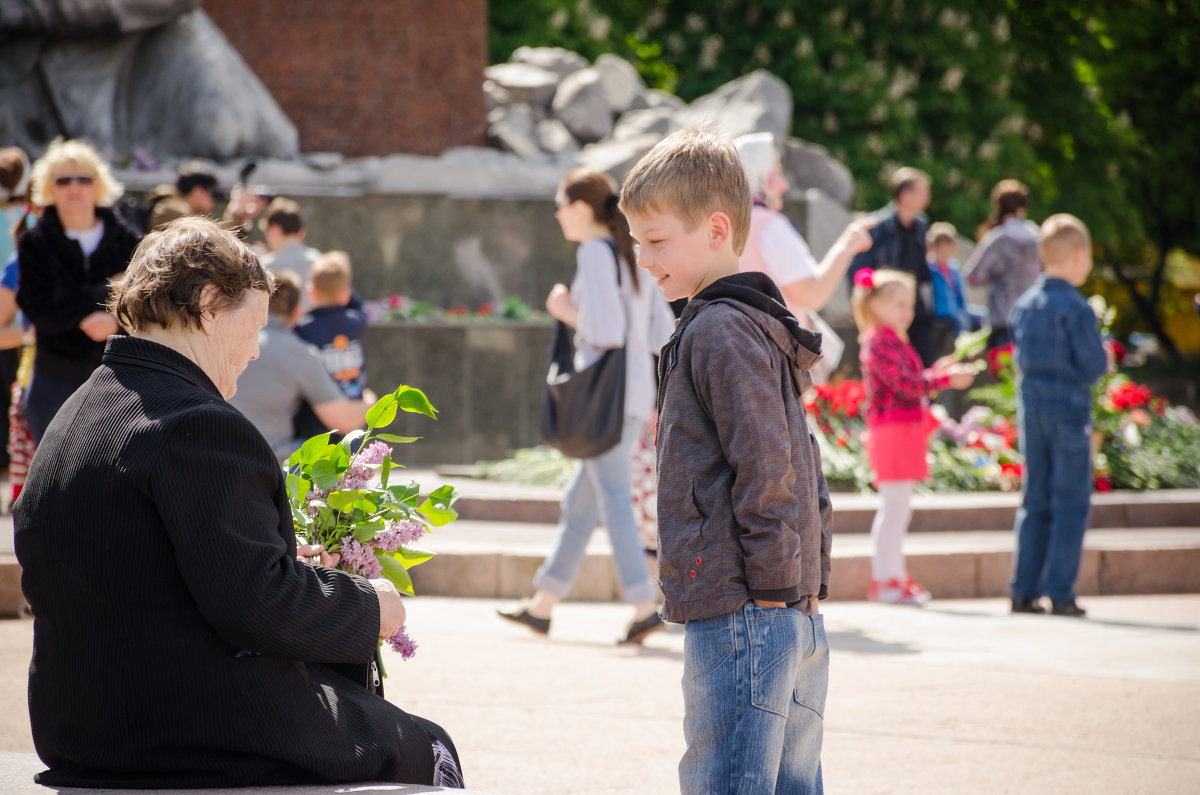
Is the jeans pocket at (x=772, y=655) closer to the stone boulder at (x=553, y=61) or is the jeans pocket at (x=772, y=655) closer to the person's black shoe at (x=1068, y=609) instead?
the person's black shoe at (x=1068, y=609)

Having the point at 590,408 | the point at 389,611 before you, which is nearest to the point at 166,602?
the point at 389,611

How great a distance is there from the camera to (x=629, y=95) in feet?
59.4

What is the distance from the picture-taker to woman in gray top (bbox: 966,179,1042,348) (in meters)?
12.1

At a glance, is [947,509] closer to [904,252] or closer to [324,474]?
[904,252]

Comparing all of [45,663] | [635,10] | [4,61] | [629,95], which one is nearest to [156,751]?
[45,663]

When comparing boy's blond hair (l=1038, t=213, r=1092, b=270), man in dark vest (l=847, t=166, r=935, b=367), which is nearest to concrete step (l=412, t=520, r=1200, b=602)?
boy's blond hair (l=1038, t=213, r=1092, b=270)

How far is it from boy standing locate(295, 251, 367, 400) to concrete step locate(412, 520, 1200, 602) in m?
1.05

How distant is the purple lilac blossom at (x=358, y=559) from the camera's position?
2.97 metres

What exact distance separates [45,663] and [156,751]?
0.26 metres

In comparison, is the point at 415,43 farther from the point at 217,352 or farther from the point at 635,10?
the point at 635,10

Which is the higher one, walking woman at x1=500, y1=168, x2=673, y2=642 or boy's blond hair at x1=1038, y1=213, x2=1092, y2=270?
boy's blond hair at x1=1038, y1=213, x2=1092, y2=270

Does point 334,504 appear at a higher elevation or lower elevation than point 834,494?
higher

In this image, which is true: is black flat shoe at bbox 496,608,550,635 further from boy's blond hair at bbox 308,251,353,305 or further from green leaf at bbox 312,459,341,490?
green leaf at bbox 312,459,341,490

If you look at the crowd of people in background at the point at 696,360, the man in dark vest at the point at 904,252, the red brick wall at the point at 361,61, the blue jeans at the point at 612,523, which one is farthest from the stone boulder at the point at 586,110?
the blue jeans at the point at 612,523
